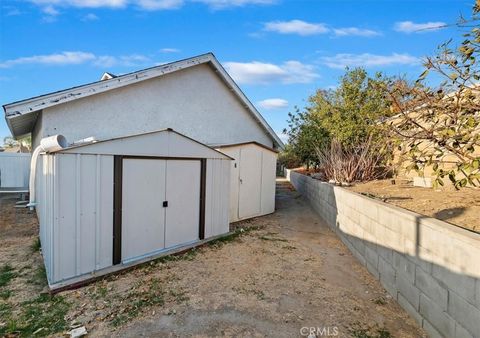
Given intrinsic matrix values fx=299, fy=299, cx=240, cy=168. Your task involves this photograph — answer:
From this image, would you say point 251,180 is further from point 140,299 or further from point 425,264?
point 425,264

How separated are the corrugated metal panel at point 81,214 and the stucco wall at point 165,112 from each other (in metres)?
2.91

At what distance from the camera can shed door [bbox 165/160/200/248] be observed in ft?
22.1

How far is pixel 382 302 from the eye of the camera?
4.55m

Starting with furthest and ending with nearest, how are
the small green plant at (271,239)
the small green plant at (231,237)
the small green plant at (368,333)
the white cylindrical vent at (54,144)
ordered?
the small green plant at (271,239), the small green plant at (231,237), the white cylindrical vent at (54,144), the small green plant at (368,333)

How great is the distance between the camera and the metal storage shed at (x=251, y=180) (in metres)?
9.92

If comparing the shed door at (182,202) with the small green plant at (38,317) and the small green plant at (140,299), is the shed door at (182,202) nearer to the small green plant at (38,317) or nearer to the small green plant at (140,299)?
the small green plant at (140,299)

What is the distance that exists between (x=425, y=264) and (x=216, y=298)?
2.92 metres

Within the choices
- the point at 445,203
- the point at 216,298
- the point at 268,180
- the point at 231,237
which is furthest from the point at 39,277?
the point at 268,180

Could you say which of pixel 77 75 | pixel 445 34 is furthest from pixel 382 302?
pixel 77 75

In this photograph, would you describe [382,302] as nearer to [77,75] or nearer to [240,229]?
[240,229]

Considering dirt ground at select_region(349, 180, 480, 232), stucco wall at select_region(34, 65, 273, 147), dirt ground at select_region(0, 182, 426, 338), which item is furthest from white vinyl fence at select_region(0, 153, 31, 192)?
dirt ground at select_region(349, 180, 480, 232)

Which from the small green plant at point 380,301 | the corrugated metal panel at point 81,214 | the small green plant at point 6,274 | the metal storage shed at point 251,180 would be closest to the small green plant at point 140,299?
the corrugated metal panel at point 81,214

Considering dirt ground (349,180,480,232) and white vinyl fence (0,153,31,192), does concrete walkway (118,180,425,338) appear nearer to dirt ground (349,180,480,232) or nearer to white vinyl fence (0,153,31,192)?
dirt ground (349,180,480,232)

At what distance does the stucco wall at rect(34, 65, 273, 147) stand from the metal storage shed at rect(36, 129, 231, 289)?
1666mm
